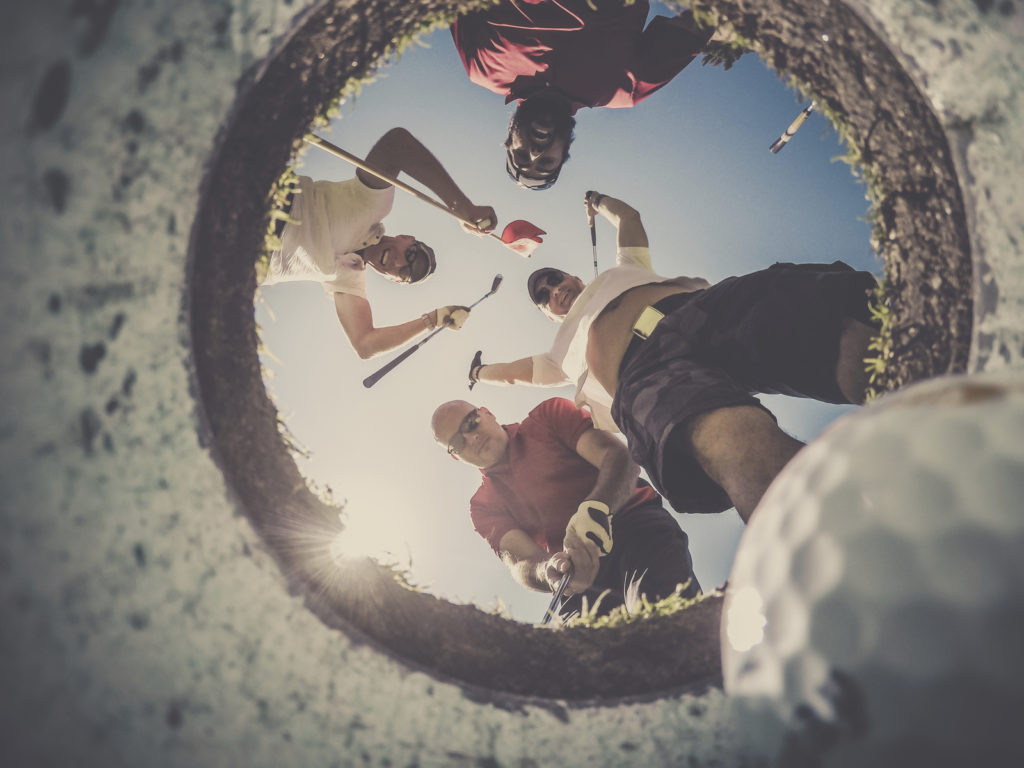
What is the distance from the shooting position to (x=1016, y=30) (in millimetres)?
663

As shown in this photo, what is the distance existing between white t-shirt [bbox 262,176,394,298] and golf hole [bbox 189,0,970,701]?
40.7 inches

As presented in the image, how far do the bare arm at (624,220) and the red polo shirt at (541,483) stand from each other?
3.87 ft

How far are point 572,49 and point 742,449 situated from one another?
217cm

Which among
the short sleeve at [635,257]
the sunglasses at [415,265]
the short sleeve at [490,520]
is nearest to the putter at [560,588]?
the short sleeve at [490,520]

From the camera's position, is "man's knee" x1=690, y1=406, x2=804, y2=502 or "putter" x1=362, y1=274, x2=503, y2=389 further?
"putter" x1=362, y1=274, x2=503, y2=389

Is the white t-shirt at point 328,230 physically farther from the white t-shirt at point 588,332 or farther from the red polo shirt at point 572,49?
the white t-shirt at point 588,332

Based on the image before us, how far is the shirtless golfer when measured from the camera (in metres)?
0.98

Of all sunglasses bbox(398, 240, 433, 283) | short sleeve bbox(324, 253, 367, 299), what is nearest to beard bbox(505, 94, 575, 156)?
sunglasses bbox(398, 240, 433, 283)

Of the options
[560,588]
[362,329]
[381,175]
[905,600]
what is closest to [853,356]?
[905,600]

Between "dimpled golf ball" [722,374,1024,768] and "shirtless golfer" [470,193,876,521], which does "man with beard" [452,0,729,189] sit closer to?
"shirtless golfer" [470,193,876,521]

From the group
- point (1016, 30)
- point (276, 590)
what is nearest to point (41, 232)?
point (276, 590)

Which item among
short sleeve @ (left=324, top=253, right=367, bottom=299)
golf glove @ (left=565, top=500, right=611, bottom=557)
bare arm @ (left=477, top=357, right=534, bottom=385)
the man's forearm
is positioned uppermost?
short sleeve @ (left=324, top=253, right=367, bottom=299)

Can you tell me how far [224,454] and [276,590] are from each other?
0.27 meters

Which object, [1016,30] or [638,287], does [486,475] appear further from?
[1016,30]
